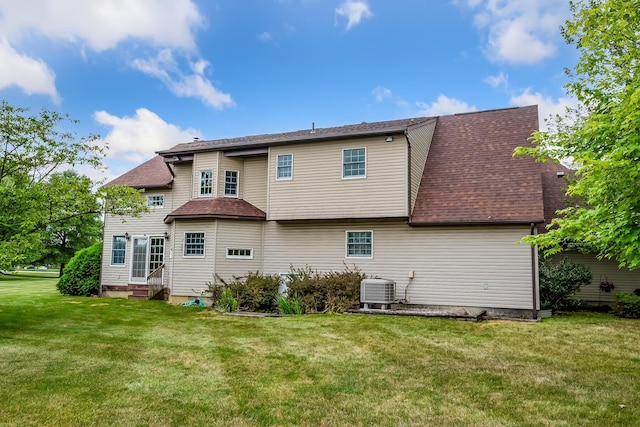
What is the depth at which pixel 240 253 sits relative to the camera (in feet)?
50.4

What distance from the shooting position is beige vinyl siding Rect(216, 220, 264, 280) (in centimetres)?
1501

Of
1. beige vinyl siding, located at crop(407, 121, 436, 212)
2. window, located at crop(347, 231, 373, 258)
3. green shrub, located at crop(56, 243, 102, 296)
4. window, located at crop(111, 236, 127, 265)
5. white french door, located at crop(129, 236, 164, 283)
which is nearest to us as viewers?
beige vinyl siding, located at crop(407, 121, 436, 212)

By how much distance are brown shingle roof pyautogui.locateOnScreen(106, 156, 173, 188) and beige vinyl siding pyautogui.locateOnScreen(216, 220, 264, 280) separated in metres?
4.16

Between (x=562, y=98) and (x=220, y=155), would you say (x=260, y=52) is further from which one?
(x=562, y=98)

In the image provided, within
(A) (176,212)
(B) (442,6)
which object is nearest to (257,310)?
(A) (176,212)

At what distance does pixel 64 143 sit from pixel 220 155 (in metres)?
6.03

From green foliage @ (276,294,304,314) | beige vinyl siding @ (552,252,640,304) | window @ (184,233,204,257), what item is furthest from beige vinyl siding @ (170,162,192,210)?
beige vinyl siding @ (552,252,640,304)

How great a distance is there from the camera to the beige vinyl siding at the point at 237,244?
15.0 m

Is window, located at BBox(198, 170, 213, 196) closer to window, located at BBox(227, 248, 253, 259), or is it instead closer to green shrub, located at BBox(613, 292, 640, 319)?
window, located at BBox(227, 248, 253, 259)

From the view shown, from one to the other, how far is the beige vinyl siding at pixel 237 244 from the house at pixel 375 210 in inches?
1.5

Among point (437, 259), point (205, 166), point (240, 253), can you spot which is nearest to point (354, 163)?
point (437, 259)

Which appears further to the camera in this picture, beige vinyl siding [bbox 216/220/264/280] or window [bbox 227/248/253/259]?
window [bbox 227/248/253/259]

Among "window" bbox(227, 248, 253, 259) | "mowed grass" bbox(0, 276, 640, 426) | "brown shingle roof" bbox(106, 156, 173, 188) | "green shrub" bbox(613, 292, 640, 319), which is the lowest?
"mowed grass" bbox(0, 276, 640, 426)

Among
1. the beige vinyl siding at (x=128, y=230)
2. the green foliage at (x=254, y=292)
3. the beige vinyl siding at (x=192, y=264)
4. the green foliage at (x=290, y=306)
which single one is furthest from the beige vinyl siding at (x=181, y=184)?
the green foliage at (x=290, y=306)
